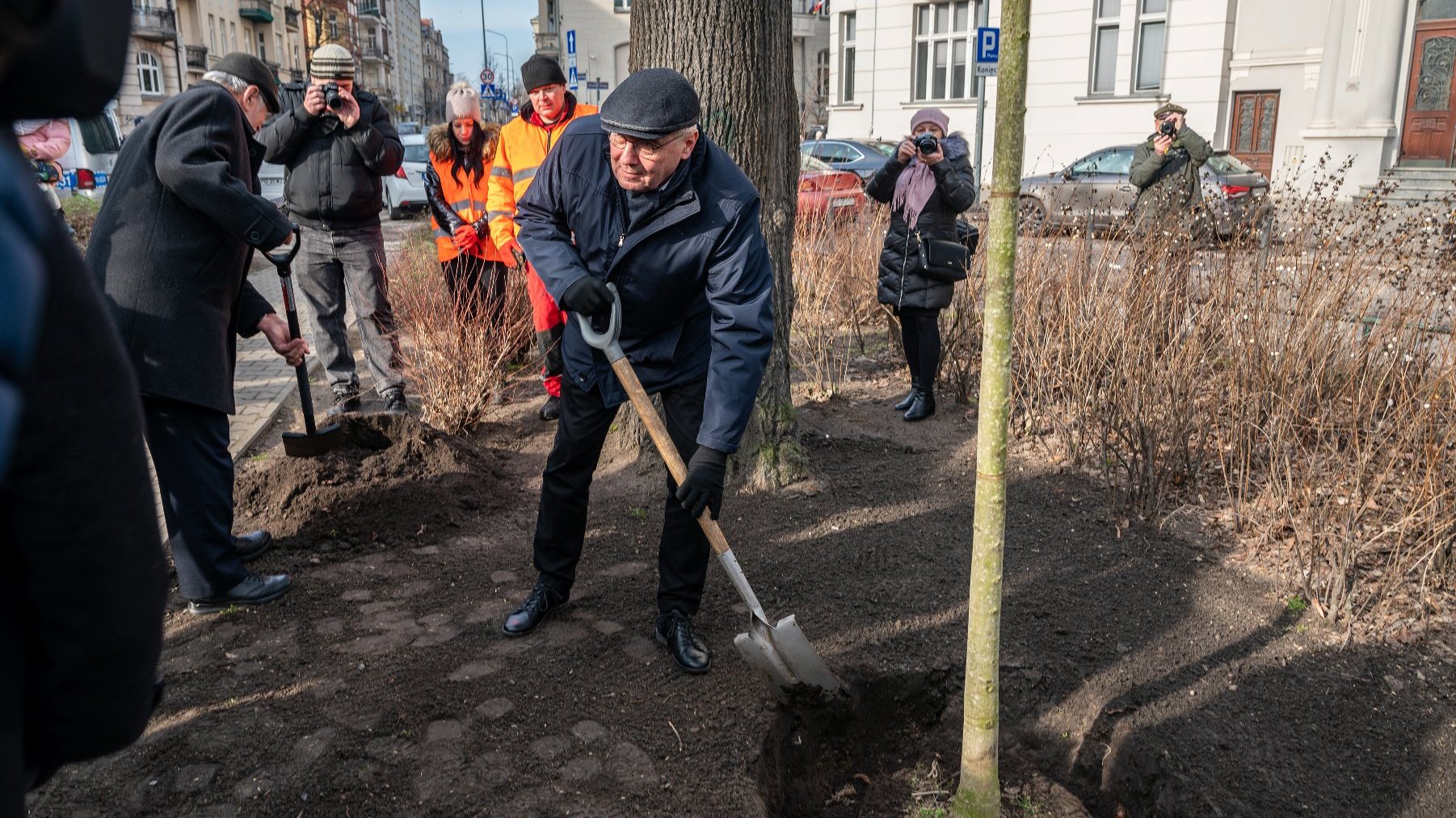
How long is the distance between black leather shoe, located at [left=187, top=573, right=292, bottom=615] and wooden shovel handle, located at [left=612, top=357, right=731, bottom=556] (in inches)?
58.4

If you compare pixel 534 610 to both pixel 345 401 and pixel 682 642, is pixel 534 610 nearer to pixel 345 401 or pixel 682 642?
pixel 682 642

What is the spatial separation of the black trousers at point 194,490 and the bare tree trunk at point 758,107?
2.10 meters

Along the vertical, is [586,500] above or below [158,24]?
below

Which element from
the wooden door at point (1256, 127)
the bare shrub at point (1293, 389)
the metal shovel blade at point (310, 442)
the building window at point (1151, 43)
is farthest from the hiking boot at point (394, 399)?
the building window at point (1151, 43)

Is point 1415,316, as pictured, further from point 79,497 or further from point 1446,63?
point 1446,63

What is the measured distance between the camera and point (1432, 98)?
58.0ft

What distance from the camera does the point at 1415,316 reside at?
3.83 m

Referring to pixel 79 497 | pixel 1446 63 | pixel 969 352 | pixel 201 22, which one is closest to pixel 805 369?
pixel 969 352

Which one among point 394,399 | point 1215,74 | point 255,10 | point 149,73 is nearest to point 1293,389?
point 394,399

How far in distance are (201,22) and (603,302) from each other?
2178 inches

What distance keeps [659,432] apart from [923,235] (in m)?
3.17

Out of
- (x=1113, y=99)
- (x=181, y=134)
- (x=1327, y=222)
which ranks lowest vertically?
(x=1327, y=222)

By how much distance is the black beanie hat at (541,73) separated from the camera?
5.31 metres

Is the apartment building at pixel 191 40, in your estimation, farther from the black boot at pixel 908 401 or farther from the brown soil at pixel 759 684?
the brown soil at pixel 759 684
